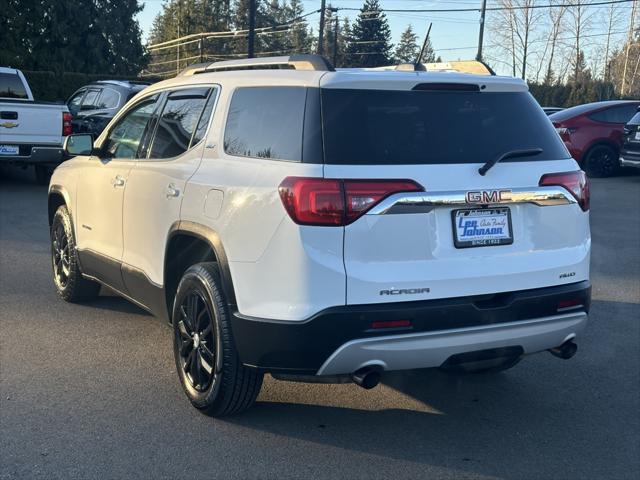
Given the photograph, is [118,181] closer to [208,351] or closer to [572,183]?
[208,351]

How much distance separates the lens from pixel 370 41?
230ft

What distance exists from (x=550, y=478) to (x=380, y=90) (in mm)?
2055

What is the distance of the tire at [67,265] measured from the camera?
628 centimetres

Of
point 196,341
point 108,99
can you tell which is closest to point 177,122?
point 196,341

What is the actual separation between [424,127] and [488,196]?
1.52ft

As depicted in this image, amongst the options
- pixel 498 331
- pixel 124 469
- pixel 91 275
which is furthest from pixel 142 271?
pixel 498 331

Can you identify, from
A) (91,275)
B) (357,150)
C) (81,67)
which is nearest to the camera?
(357,150)

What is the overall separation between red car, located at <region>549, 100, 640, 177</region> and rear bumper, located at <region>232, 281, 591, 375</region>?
13.5m

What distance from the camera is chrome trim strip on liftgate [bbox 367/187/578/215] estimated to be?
139 inches

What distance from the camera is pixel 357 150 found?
11.8 ft

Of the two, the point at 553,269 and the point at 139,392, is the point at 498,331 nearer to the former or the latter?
the point at 553,269

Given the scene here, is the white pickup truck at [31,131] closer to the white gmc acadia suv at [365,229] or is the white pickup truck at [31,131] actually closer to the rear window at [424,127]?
the white gmc acadia suv at [365,229]

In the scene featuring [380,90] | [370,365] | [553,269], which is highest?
[380,90]

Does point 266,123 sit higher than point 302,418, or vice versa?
point 266,123
